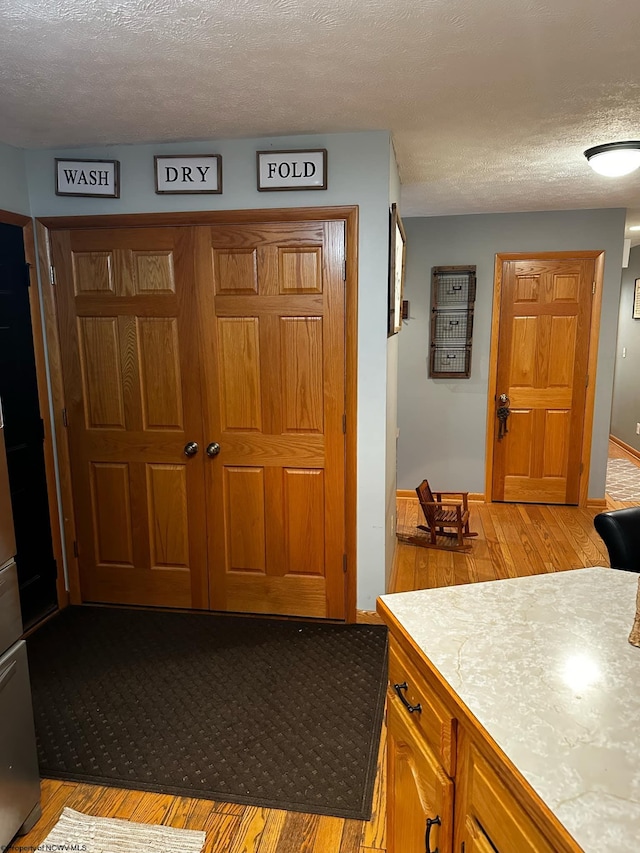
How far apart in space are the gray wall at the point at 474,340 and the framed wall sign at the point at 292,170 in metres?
2.31

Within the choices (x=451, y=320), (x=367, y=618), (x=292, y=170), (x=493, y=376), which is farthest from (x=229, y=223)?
(x=493, y=376)

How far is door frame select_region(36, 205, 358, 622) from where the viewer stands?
2842mm

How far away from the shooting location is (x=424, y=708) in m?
1.31

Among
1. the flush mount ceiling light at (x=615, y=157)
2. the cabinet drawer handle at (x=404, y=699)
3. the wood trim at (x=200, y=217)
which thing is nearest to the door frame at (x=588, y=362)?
the flush mount ceiling light at (x=615, y=157)

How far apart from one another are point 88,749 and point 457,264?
4141mm

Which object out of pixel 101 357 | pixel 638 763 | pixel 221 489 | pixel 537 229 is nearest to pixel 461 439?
pixel 537 229

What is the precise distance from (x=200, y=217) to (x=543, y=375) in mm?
3219

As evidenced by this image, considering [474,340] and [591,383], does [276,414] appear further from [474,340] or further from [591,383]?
[591,383]

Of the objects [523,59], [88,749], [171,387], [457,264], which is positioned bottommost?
[88,749]

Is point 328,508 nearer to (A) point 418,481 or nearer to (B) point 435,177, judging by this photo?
(B) point 435,177

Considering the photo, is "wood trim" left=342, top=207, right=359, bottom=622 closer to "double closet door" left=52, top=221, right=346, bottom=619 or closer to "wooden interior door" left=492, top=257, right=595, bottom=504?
"double closet door" left=52, top=221, right=346, bottom=619

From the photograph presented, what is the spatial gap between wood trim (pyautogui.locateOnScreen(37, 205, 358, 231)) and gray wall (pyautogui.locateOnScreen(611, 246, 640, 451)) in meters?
5.04

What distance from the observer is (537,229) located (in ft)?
15.6

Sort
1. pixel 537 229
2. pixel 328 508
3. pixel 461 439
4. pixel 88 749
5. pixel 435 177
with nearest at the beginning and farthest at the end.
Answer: pixel 88 749, pixel 328 508, pixel 435 177, pixel 537 229, pixel 461 439
